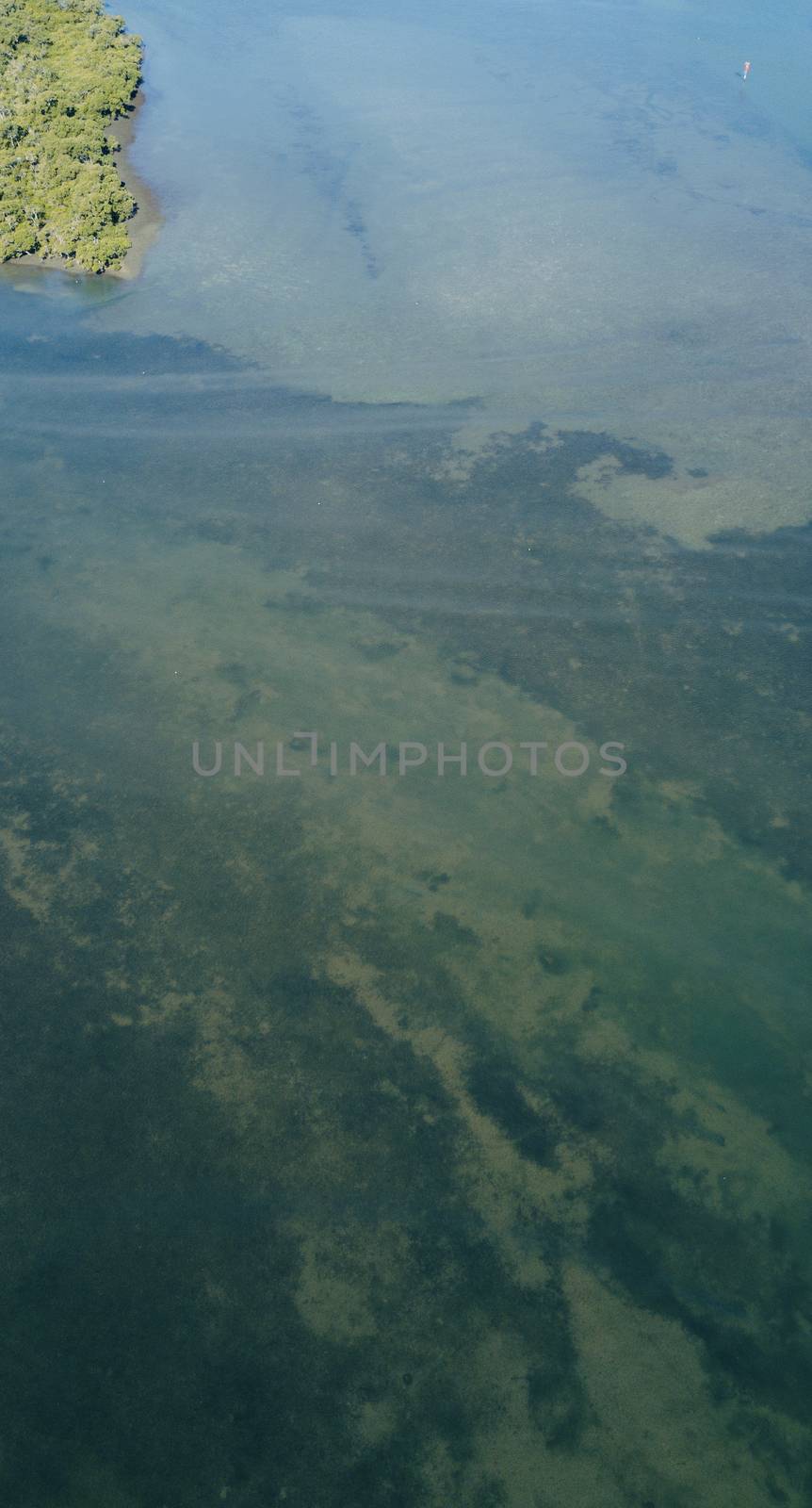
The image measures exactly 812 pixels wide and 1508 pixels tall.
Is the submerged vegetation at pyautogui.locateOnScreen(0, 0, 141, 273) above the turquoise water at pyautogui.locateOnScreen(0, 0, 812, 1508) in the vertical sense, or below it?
above

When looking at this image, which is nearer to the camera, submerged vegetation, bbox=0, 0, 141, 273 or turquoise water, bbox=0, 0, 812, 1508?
turquoise water, bbox=0, 0, 812, 1508

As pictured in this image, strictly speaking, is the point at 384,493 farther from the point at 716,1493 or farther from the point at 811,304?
the point at 716,1493

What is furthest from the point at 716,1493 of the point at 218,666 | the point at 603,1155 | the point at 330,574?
the point at 330,574

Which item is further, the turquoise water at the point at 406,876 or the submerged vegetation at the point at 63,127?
the submerged vegetation at the point at 63,127

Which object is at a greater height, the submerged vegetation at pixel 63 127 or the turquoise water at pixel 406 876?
the submerged vegetation at pixel 63 127
